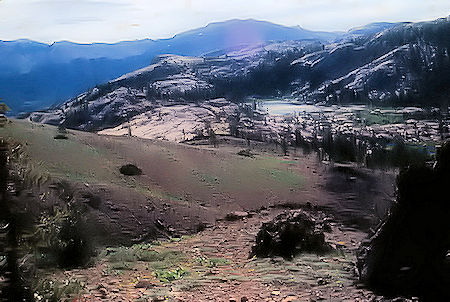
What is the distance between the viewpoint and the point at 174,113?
219 ft

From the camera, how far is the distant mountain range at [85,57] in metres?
47.5

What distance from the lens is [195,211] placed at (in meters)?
14.4

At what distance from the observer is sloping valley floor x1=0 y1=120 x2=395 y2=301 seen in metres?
6.43

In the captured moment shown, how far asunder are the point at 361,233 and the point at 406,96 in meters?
35.6

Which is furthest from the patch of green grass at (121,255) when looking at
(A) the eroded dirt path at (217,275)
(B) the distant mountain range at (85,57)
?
(B) the distant mountain range at (85,57)

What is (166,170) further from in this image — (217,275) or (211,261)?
(217,275)

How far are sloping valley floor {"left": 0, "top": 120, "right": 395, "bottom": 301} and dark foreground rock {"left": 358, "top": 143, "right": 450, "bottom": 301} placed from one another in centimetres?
37

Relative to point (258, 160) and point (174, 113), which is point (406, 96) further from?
point (174, 113)

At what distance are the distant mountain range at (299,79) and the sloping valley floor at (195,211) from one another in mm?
24191

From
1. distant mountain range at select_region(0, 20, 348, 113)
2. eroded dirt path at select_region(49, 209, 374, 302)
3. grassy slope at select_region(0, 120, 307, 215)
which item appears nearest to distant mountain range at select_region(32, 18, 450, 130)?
distant mountain range at select_region(0, 20, 348, 113)

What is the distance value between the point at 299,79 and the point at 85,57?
55056 millimetres

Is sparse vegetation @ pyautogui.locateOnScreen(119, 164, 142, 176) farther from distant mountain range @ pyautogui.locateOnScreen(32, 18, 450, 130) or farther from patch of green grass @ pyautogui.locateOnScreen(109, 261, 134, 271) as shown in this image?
distant mountain range @ pyautogui.locateOnScreen(32, 18, 450, 130)

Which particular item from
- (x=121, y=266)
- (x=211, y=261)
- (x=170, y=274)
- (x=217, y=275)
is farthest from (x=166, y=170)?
(x=217, y=275)

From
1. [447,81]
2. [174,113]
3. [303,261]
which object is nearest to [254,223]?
[303,261]
